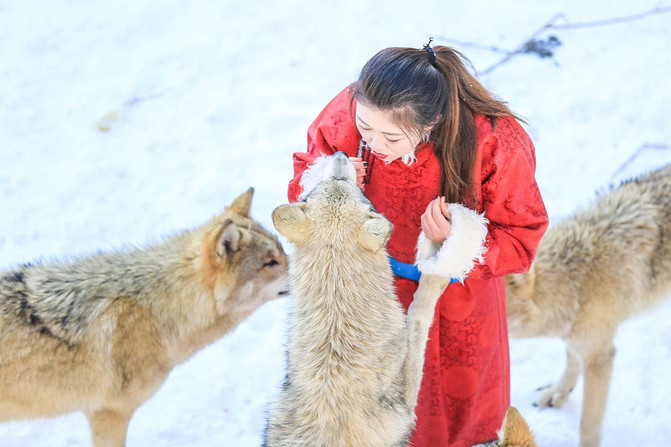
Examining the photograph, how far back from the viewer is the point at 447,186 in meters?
2.93

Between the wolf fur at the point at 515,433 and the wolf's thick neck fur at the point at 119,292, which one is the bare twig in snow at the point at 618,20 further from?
the wolf fur at the point at 515,433

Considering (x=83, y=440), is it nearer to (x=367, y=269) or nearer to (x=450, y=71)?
(x=367, y=269)

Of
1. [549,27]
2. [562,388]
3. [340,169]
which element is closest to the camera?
[340,169]

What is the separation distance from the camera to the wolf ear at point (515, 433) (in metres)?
2.76

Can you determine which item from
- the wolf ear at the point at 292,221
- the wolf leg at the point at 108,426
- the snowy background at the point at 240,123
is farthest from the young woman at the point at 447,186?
the wolf leg at the point at 108,426

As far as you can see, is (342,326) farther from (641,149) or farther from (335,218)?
(641,149)

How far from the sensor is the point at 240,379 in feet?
16.6

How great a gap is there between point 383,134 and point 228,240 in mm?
1567

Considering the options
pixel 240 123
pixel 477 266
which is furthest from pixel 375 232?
pixel 240 123

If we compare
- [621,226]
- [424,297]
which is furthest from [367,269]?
[621,226]

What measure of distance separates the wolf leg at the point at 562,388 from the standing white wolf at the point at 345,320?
237cm

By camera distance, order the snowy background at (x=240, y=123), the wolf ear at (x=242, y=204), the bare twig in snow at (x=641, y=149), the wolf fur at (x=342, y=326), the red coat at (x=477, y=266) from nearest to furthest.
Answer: the wolf fur at (x=342, y=326), the red coat at (x=477, y=266), the wolf ear at (x=242, y=204), the snowy background at (x=240, y=123), the bare twig in snow at (x=641, y=149)

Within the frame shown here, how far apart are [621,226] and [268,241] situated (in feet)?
8.02

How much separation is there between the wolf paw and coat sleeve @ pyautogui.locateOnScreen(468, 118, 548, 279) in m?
2.36
